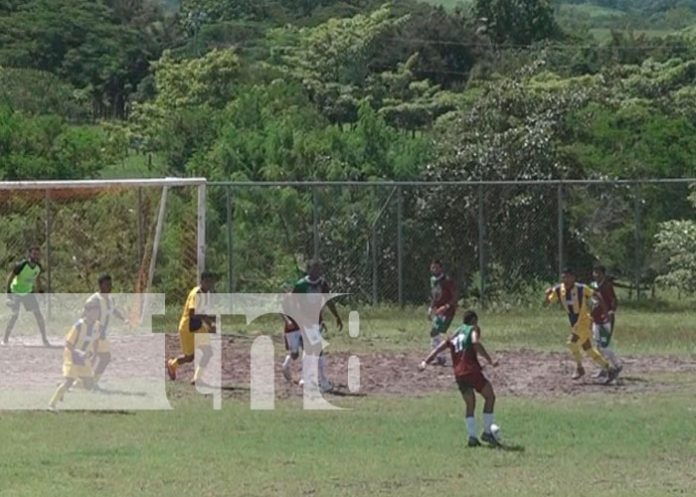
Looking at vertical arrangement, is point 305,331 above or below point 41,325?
above

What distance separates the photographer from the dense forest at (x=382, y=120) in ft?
115

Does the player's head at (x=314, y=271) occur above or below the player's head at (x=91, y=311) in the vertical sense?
above

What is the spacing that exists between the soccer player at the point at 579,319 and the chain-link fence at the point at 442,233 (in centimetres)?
942

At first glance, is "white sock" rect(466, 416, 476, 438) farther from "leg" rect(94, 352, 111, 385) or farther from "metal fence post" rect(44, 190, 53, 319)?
"metal fence post" rect(44, 190, 53, 319)

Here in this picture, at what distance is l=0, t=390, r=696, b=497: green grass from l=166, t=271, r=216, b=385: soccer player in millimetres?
1106

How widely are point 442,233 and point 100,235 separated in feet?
27.9

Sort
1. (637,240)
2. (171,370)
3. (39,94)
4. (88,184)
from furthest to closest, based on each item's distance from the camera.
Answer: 1. (39,94)
2. (637,240)
3. (88,184)
4. (171,370)

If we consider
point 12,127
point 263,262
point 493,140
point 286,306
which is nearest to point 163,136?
point 12,127

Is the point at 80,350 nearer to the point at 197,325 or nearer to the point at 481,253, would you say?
the point at 197,325

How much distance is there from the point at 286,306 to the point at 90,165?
85.4 ft

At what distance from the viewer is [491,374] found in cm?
2402

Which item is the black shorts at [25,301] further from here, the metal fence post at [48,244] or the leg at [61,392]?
the leg at [61,392]

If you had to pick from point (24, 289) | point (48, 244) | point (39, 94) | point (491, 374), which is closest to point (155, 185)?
point (48, 244)

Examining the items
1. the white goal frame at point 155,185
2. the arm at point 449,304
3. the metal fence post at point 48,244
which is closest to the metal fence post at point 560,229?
the arm at point 449,304
